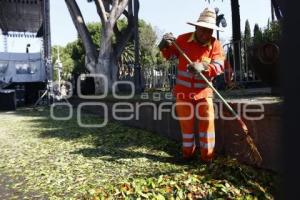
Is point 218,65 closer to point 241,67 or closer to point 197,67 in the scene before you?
point 197,67

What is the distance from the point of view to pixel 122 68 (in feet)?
61.8

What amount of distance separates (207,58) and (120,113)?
18.2 feet

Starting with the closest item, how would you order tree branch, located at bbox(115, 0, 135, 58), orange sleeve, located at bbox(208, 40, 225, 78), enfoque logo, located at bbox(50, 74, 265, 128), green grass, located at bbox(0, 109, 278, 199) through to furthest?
green grass, located at bbox(0, 109, 278, 199) → enfoque logo, located at bbox(50, 74, 265, 128) → orange sleeve, located at bbox(208, 40, 225, 78) → tree branch, located at bbox(115, 0, 135, 58)

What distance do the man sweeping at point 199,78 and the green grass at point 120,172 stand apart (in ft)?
1.01

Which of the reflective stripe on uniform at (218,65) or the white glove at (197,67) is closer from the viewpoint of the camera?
the white glove at (197,67)

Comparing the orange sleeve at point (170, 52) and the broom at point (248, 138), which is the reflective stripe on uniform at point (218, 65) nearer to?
the broom at point (248, 138)

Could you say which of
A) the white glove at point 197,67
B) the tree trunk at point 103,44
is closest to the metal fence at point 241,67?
the white glove at point 197,67

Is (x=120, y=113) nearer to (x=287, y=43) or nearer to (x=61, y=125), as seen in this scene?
(x=61, y=125)

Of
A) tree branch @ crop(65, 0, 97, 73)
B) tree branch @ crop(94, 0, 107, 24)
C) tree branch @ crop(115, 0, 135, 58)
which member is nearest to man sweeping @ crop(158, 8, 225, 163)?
tree branch @ crop(94, 0, 107, 24)

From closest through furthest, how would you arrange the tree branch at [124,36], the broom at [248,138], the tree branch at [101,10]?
the broom at [248,138]
the tree branch at [101,10]
the tree branch at [124,36]

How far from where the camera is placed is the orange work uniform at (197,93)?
5.18m

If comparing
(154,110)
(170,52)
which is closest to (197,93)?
(170,52)

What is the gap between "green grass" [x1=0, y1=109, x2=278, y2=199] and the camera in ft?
13.6

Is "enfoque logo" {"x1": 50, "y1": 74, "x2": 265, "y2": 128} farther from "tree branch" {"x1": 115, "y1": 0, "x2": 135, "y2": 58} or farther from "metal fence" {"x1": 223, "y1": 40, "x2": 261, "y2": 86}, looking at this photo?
"tree branch" {"x1": 115, "y1": 0, "x2": 135, "y2": 58}
